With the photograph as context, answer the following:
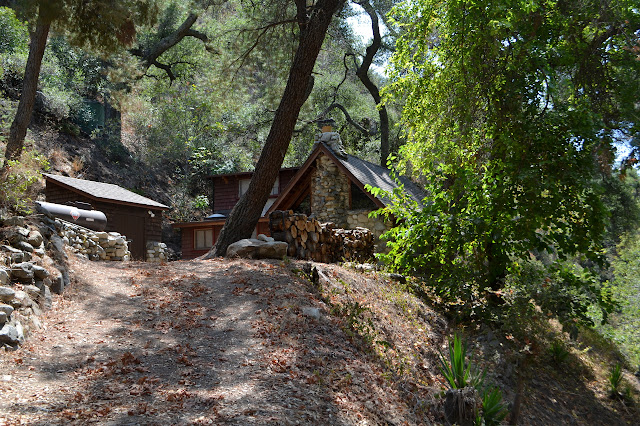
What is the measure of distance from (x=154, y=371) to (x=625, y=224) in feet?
83.6

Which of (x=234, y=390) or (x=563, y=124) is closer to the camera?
(x=234, y=390)

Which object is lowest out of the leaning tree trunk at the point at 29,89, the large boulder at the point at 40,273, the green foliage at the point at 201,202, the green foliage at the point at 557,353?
the green foliage at the point at 557,353

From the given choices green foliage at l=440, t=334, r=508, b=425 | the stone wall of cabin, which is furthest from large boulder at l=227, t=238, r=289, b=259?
the stone wall of cabin

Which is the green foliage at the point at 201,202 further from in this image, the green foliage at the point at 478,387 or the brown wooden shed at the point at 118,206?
the green foliage at the point at 478,387

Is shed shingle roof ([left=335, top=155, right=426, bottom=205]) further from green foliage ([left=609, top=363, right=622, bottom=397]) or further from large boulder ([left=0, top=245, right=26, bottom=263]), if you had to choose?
large boulder ([left=0, top=245, right=26, bottom=263])

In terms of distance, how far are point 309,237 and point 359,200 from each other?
19.1 ft

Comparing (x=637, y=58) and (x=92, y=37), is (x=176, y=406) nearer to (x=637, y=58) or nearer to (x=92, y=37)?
(x=92, y=37)

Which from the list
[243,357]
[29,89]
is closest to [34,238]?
[243,357]

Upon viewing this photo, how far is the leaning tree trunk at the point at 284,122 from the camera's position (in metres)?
10.8

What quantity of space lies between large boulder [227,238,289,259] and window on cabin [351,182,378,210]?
6.95 meters

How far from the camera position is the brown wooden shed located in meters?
19.1

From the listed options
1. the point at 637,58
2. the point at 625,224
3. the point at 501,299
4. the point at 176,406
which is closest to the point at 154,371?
the point at 176,406

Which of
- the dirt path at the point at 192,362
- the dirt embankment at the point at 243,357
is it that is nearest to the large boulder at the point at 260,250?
the dirt embankment at the point at 243,357

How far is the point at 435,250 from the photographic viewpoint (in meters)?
10.4
